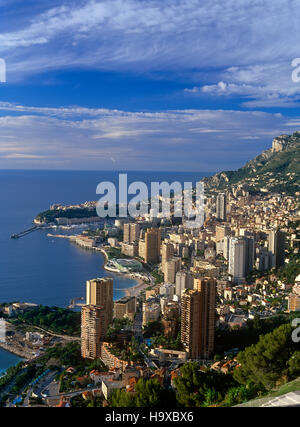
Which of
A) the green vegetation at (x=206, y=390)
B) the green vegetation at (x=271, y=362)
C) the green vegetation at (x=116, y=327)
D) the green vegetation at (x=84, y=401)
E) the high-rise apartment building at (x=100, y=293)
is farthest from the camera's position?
the high-rise apartment building at (x=100, y=293)

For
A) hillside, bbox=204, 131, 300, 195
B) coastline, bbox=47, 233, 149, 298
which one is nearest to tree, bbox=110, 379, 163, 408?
coastline, bbox=47, 233, 149, 298

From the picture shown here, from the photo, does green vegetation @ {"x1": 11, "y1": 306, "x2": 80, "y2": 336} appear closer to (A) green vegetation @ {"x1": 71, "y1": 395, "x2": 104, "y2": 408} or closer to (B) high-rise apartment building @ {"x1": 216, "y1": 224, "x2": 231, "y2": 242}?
(A) green vegetation @ {"x1": 71, "y1": 395, "x2": 104, "y2": 408}

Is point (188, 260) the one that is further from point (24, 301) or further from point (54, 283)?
point (24, 301)

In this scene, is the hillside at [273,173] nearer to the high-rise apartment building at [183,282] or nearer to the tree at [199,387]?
the high-rise apartment building at [183,282]

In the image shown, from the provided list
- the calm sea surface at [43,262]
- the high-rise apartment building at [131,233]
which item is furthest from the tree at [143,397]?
the high-rise apartment building at [131,233]
